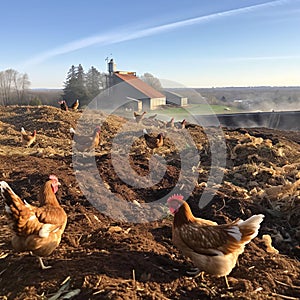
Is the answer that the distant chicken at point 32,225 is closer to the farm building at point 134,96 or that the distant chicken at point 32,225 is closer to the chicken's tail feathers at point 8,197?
the chicken's tail feathers at point 8,197

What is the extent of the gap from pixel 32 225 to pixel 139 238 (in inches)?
52.2

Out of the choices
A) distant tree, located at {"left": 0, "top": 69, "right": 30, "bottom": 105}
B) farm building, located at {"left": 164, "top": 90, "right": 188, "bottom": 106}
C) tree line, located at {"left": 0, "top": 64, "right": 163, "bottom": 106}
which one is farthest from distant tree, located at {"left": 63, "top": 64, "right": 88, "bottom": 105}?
farm building, located at {"left": 164, "top": 90, "right": 188, "bottom": 106}

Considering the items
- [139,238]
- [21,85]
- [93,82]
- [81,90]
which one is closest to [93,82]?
[93,82]

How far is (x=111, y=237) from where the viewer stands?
3.64 m

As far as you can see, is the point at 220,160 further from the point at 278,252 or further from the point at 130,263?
the point at 130,263

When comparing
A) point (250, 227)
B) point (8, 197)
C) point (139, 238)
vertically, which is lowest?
point (139, 238)

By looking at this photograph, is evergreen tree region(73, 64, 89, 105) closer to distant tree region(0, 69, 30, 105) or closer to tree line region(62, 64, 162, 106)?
tree line region(62, 64, 162, 106)

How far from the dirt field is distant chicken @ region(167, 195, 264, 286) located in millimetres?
209

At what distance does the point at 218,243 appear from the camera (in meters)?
2.99

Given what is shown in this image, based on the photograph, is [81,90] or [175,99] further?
[81,90]

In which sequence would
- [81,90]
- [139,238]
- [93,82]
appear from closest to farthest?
[139,238] → [81,90] → [93,82]

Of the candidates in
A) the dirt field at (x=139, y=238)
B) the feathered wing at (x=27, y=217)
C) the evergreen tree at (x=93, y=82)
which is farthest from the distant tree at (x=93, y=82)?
the feathered wing at (x=27, y=217)

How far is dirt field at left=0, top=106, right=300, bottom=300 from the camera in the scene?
2.78 m

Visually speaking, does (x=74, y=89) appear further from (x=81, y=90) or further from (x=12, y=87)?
(x=12, y=87)
